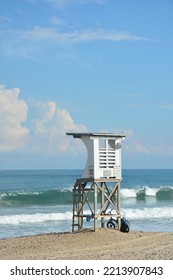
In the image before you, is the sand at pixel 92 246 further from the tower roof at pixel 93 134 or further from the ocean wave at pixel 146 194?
the ocean wave at pixel 146 194

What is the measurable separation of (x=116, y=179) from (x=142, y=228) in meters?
4.97

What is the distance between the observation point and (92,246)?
16.9 metres

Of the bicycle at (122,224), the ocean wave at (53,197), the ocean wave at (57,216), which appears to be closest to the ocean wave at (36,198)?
the ocean wave at (53,197)

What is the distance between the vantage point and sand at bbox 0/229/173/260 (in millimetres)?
15359

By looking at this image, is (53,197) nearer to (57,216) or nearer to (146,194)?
(146,194)

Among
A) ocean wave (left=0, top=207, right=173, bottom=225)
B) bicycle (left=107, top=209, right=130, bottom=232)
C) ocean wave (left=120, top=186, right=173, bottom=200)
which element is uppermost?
ocean wave (left=120, top=186, right=173, bottom=200)

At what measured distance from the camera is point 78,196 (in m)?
19.5

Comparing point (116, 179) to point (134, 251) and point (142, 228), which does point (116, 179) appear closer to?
point (134, 251)

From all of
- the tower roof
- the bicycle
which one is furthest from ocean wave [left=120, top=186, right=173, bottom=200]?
the tower roof

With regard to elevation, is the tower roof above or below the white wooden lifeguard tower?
above

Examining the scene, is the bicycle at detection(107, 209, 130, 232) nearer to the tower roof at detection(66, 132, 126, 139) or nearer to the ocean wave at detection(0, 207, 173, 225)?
the tower roof at detection(66, 132, 126, 139)

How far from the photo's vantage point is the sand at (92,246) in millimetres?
15359
